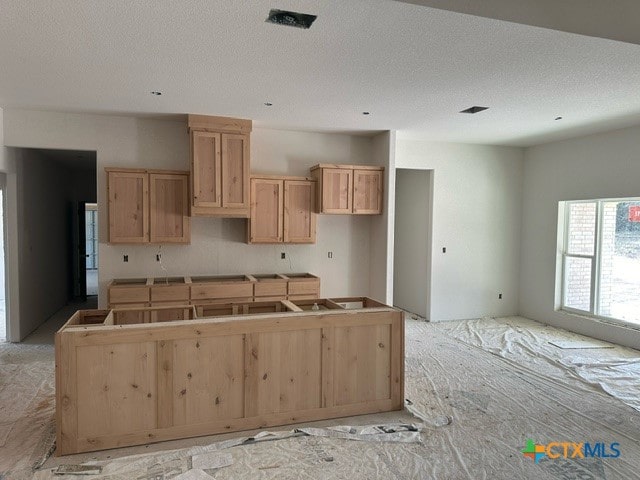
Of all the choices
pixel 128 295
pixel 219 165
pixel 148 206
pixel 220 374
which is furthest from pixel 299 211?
pixel 220 374

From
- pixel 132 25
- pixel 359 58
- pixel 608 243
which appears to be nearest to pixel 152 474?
pixel 132 25

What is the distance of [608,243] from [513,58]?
151 inches

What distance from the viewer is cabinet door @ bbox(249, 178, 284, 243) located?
18.3ft

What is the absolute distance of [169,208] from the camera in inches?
208

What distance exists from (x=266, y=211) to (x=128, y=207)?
168cm

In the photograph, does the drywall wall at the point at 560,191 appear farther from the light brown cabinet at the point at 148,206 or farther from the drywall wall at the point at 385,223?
the light brown cabinet at the point at 148,206

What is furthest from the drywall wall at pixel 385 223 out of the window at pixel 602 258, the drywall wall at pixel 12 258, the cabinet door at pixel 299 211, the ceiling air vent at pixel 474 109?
the drywall wall at pixel 12 258

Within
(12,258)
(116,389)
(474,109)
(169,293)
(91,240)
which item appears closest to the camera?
(116,389)

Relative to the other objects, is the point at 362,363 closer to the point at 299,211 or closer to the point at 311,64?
the point at 311,64

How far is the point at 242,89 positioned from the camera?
4.10 meters

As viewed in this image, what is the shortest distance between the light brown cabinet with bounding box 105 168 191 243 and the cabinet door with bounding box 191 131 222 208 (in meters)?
0.31

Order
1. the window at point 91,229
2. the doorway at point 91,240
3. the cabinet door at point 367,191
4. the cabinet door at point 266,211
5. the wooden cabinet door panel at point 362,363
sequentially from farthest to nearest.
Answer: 1. the window at point 91,229
2. the doorway at point 91,240
3. the cabinet door at point 367,191
4. the cabinet door at point 266,211
5. the wooden cabinet door panel at point 362,363

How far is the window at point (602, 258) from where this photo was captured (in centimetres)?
553

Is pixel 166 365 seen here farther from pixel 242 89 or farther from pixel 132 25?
pixel 242 89
